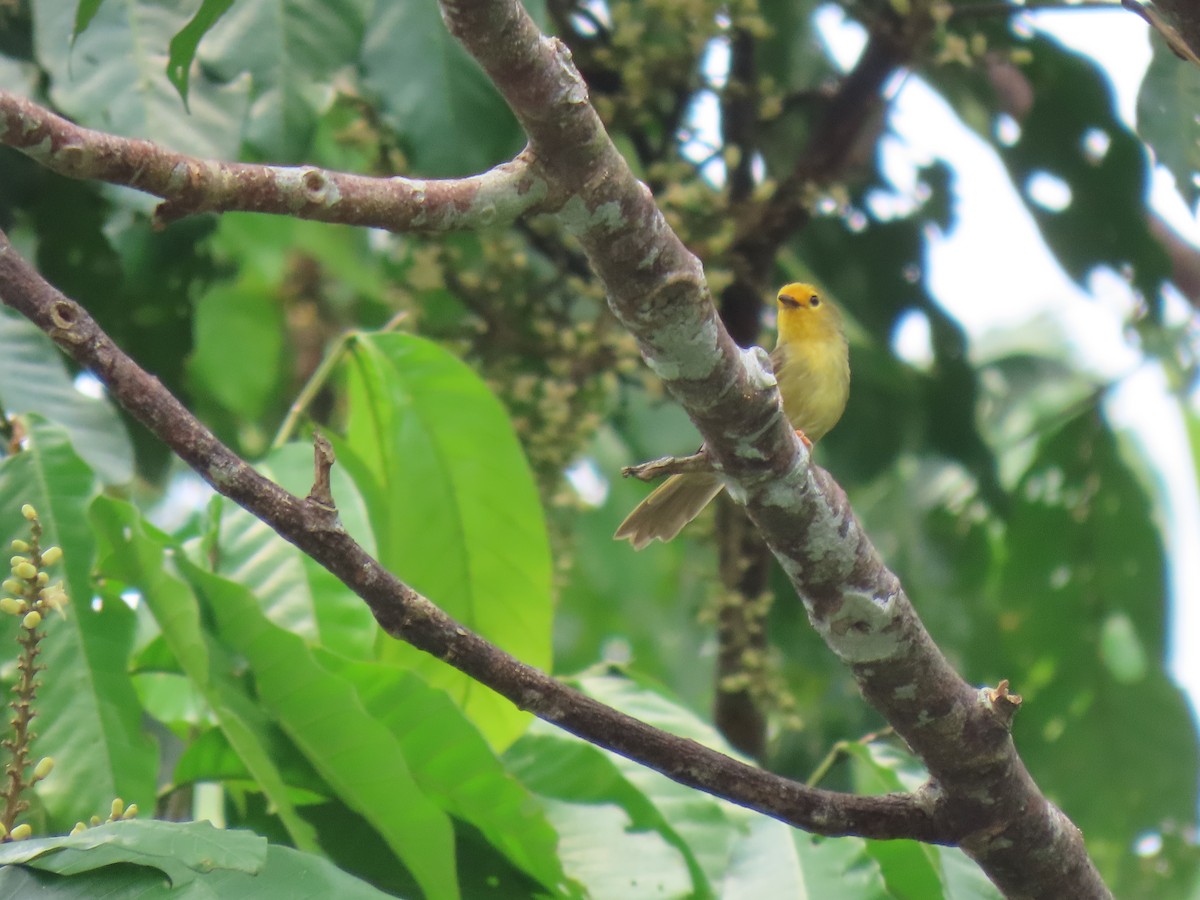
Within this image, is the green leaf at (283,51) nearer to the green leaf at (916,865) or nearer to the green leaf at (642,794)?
the green leaf at (642,794)

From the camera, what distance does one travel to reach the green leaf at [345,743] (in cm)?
185

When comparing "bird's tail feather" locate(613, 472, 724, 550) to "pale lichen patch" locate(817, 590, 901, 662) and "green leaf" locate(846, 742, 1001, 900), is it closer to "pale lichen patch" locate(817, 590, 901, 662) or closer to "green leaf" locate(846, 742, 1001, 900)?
"green leaf" locate(846, 742, 1001, 900)

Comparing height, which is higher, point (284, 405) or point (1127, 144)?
point (1127, 144)

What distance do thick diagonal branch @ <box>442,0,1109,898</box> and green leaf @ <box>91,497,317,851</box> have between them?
0.74 m

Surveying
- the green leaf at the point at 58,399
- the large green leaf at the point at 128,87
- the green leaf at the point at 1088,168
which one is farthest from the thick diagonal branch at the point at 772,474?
the green leaf at the point at 1088,168

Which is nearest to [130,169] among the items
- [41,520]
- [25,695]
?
[25,695]

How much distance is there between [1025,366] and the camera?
13.7 feet

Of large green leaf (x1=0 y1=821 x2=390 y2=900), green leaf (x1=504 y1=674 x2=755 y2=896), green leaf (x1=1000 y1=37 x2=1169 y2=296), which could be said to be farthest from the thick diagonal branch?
green leaf (x1=1000 y1=37 x2=1169 y2=296)

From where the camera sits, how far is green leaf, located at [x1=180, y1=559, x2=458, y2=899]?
1854mm

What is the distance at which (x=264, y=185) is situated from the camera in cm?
125

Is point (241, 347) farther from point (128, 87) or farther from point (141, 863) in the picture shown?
point (141, 863)

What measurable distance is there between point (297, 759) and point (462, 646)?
581 millimetres

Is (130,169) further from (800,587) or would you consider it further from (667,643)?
(667,643)

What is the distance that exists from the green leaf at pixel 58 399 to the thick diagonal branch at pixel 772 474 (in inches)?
44.7
